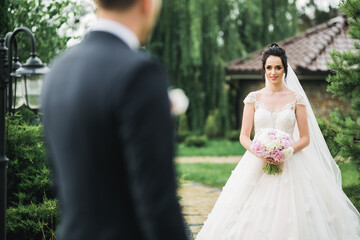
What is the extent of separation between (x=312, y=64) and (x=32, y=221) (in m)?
11.4

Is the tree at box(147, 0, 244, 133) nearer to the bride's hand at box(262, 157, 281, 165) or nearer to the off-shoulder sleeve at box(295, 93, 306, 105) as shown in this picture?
the off-shoulder sleeve at box(295, 93, 306, 105)

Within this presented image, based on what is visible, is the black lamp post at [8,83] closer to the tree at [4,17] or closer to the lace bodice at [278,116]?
the lace bodice at [278,116]

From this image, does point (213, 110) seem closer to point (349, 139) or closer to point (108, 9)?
point (349, 139)

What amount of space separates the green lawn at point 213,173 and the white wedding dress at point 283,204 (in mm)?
4432

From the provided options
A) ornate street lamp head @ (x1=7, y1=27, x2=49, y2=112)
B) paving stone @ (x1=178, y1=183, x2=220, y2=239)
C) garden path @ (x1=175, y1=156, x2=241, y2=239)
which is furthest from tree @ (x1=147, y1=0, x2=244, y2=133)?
ornate street lamp head @ (x1=7, y1=27, x2=49, y2=112)

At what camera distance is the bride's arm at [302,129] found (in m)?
4.60

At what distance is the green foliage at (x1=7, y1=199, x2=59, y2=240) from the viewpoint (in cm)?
488

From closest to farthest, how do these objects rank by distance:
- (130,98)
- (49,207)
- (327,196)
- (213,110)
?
(130,98) → (327,196) → (49,207) → (213,110)

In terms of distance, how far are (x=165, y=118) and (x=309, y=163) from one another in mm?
3705

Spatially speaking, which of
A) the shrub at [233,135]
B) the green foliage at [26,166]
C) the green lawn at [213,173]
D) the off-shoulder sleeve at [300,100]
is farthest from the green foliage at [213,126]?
the off-shoulder sleeve at [300,100]

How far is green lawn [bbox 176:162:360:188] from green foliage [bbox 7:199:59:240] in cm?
433

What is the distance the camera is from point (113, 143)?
1.39 m

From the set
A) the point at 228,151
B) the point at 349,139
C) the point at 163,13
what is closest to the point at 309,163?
the point at 349,139

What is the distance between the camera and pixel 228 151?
53.5 ft
